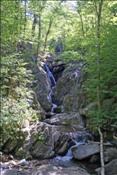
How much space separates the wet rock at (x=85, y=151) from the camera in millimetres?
7540

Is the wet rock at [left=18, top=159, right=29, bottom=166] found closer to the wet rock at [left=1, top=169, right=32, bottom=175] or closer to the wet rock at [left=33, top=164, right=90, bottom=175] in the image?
the wet rock at [left=1, top=169, right=32, bottom=175]

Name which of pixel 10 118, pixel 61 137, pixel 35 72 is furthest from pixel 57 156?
pixel 35 72

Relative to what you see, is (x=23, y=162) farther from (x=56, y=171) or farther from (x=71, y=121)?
(x=71, y=121)

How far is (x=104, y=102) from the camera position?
9.24 metres

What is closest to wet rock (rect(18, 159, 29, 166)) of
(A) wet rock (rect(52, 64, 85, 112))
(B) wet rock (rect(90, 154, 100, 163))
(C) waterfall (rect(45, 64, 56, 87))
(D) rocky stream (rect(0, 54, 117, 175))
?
(D) rocky stream (rect(0, 54, 117, 175))

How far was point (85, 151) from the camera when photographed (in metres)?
7.74

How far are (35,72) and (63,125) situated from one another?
20.8 ft

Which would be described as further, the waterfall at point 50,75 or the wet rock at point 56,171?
the waterfall at point 50,75

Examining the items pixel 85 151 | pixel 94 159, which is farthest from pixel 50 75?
pixel 94 159

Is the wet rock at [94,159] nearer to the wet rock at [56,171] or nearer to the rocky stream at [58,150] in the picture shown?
the rocky stream at [58,150]

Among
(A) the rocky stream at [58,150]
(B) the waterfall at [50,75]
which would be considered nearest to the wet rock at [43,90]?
(B) the waterfall at [50,75]

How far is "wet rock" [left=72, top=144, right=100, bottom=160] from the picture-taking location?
7540 mm

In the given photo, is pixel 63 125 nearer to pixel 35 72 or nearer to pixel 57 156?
pixel 57 156

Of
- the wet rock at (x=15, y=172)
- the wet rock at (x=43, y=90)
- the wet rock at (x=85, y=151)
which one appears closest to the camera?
the wet rock at (x=15, y=172)
